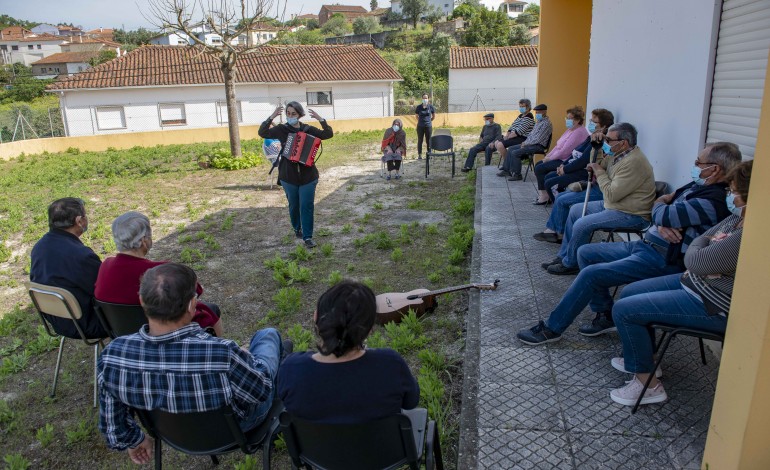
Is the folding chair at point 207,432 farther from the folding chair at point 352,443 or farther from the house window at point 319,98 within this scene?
the house window at point 319,98

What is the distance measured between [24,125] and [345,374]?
1013 inches

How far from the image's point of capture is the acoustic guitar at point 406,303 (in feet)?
15.6

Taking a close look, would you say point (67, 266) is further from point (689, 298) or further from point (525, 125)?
point (525, 125)

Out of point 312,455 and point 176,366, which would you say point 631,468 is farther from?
point 176,366

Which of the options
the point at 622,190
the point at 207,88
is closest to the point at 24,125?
the point at 207,88

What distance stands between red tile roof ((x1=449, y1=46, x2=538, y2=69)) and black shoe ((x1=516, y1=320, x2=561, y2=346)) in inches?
1476

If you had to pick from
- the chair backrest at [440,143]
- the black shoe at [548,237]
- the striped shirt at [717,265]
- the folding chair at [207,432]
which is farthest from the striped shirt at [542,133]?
the folding chair at [207,432]

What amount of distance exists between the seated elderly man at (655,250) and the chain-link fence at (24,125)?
22035mm

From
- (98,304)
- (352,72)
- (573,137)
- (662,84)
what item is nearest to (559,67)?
(573,137)

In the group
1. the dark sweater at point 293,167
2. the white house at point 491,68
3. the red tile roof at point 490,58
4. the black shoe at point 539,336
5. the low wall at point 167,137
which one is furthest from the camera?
the white house at point 491,68

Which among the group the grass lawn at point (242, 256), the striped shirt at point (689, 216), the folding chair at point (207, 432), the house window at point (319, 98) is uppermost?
the house window at point (319, 98)

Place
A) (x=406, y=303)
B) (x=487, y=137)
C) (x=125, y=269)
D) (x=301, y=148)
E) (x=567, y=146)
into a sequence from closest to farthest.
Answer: (x=125, y=269) < (x=406, y=303) < (x=301, y=148) < (x=567, y=146) < (x=487, y=137)

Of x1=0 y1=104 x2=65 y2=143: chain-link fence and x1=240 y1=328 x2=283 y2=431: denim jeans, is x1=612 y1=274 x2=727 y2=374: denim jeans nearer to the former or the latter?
x1=240 y1=328 x2=283 y2=431: denim jeans

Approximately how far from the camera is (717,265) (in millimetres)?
2732
